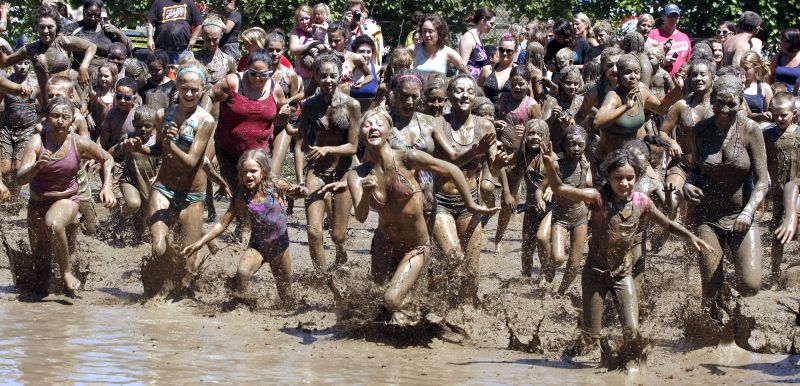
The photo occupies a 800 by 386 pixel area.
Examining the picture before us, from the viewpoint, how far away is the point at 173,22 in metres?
15.2

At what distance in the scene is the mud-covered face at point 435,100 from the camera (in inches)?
378

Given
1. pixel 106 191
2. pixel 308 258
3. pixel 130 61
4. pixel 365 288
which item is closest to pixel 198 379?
pixel 365 288

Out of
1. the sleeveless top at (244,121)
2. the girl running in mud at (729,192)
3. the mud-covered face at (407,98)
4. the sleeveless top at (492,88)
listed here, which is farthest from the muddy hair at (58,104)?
the sleeveless top at (492,88)

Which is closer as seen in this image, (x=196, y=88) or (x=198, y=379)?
(x=198, y=379)

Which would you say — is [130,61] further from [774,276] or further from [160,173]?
[774,276]

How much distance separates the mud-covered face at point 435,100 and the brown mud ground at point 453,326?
1.26m

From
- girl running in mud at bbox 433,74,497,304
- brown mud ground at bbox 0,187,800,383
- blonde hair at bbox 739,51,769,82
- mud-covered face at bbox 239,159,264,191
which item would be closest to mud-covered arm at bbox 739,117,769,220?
brown mud ground at bbox 0,187,800,383

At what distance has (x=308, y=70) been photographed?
14.1 meters

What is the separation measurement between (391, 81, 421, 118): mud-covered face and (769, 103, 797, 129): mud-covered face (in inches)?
108

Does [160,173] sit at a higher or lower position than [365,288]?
higher

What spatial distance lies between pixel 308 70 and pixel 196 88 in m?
4.14

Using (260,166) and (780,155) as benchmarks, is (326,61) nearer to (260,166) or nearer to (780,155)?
(260,166)

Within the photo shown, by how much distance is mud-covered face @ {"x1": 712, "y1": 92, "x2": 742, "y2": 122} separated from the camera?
8.77 m

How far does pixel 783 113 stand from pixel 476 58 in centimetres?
506
